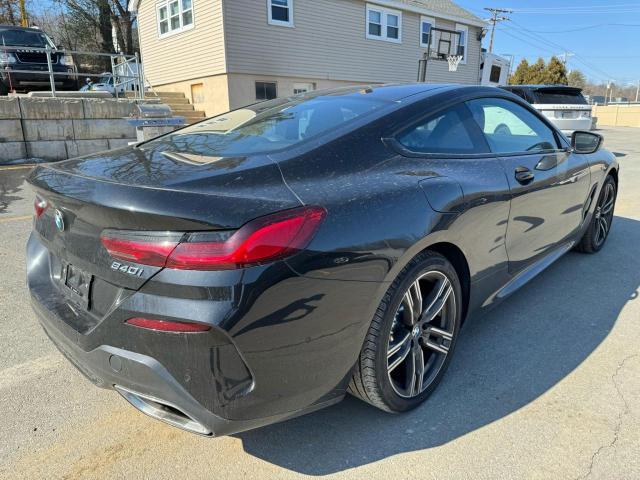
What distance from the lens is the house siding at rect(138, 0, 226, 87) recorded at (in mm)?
14648

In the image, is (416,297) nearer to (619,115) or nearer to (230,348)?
(230,348)

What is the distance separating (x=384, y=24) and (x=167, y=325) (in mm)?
19493

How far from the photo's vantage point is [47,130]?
10281mm

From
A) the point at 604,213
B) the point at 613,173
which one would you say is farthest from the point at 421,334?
the point at 613,173

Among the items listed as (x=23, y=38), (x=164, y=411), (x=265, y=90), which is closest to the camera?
(x=164, y=411)

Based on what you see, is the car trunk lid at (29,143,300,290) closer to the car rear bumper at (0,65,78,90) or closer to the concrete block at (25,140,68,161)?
the concrete block at (25,140,68,161)

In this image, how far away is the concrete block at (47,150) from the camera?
10.2 metres

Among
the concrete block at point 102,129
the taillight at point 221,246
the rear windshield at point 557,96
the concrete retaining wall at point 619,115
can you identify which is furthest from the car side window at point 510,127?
the concrete retaining wall at point 619,115

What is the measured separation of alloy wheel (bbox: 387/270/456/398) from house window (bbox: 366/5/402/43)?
1789cm

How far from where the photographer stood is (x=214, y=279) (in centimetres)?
158

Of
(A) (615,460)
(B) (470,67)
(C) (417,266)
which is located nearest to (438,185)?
(C) (417,266)

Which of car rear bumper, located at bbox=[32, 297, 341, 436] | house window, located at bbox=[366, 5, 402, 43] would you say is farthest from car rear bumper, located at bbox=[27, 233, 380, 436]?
house window, located at bbox=[366, 5, 402, 43]

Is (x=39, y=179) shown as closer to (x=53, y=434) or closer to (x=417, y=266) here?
(x=53, y=434)

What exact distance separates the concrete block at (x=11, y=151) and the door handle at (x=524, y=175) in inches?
410
